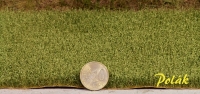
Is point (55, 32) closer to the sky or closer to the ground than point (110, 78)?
closer to the sky

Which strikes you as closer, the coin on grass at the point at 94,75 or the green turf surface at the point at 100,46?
the coin on grass at the point at 94,75

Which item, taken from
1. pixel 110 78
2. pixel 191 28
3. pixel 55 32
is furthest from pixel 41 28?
pixel 191 28

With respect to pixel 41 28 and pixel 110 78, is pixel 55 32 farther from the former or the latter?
pixel 110 78

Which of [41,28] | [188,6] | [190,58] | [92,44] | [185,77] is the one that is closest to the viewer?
[185,77]

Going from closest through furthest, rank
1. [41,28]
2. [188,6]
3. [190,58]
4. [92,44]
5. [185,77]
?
[185,77], [190,58], [92,44], [41,28], [188,6]
